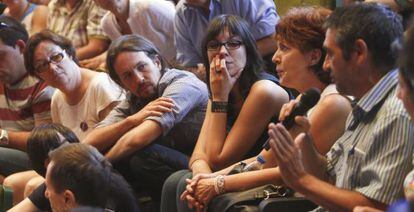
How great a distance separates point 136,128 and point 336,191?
131 cm

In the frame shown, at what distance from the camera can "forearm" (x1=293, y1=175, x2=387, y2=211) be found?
7.03 feet

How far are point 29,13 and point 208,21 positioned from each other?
5.81 feet

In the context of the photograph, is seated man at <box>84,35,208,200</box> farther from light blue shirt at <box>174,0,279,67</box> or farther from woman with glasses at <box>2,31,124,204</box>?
light blue shirt at <box>174,0,279,67</box>

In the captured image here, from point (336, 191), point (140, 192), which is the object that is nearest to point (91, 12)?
point (140, 192)

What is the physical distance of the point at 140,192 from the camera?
11.0 ft

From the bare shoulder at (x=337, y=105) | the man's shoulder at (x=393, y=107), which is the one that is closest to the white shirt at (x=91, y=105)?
the bare shoulder at (x=337, y=105)

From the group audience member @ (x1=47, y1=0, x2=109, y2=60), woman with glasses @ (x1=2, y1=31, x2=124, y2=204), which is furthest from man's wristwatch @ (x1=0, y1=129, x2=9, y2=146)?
audience member @ (x1=47, y1=0, x2=109, y2=60)

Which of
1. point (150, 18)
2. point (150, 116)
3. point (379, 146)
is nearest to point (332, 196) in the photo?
point (379, 146)

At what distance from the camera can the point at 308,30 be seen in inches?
105

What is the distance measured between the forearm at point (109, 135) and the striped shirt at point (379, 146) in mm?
1330

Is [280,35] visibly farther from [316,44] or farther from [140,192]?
[140,192]

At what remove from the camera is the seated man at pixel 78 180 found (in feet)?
8.73

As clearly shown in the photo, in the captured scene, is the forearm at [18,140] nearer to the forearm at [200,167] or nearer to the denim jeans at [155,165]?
the denim jeans at [155,165]

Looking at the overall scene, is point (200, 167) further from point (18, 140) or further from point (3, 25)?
point (3, 25)
